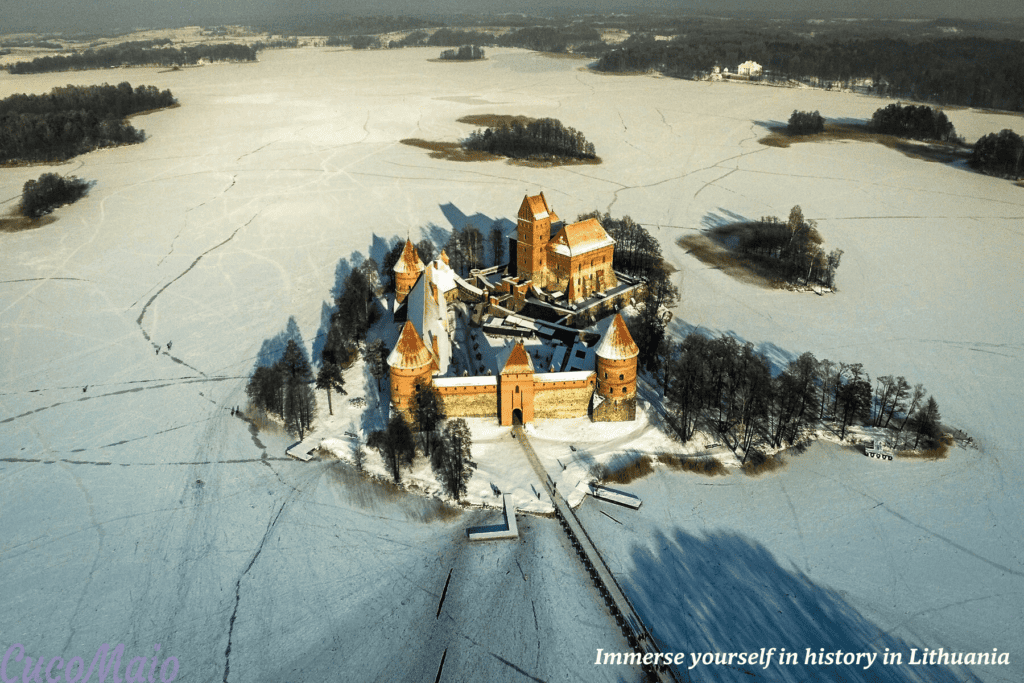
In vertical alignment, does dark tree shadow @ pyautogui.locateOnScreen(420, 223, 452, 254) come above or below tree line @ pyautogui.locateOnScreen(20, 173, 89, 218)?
below

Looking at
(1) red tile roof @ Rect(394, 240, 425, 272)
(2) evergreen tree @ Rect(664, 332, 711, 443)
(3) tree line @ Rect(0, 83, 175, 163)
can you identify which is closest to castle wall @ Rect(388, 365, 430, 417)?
(2) evergreen tree @ Rect(664, 332, 711, 443)

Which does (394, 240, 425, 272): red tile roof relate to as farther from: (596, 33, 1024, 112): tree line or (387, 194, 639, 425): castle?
(596, 33, 1024, 112): tree line

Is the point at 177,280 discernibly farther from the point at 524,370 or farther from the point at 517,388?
the point at 524,370

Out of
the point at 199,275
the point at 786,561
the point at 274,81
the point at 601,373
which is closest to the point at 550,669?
the point at 786,561

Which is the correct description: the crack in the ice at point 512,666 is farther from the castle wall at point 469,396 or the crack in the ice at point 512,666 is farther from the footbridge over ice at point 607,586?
the castle wall at point 469,396

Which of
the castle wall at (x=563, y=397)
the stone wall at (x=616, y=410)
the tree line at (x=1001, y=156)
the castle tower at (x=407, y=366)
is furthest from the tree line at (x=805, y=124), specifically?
the castle tower at (x=407, y=366)

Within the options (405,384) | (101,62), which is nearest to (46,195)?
(405,384)

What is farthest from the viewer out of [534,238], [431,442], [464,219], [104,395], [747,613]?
[464,219]
